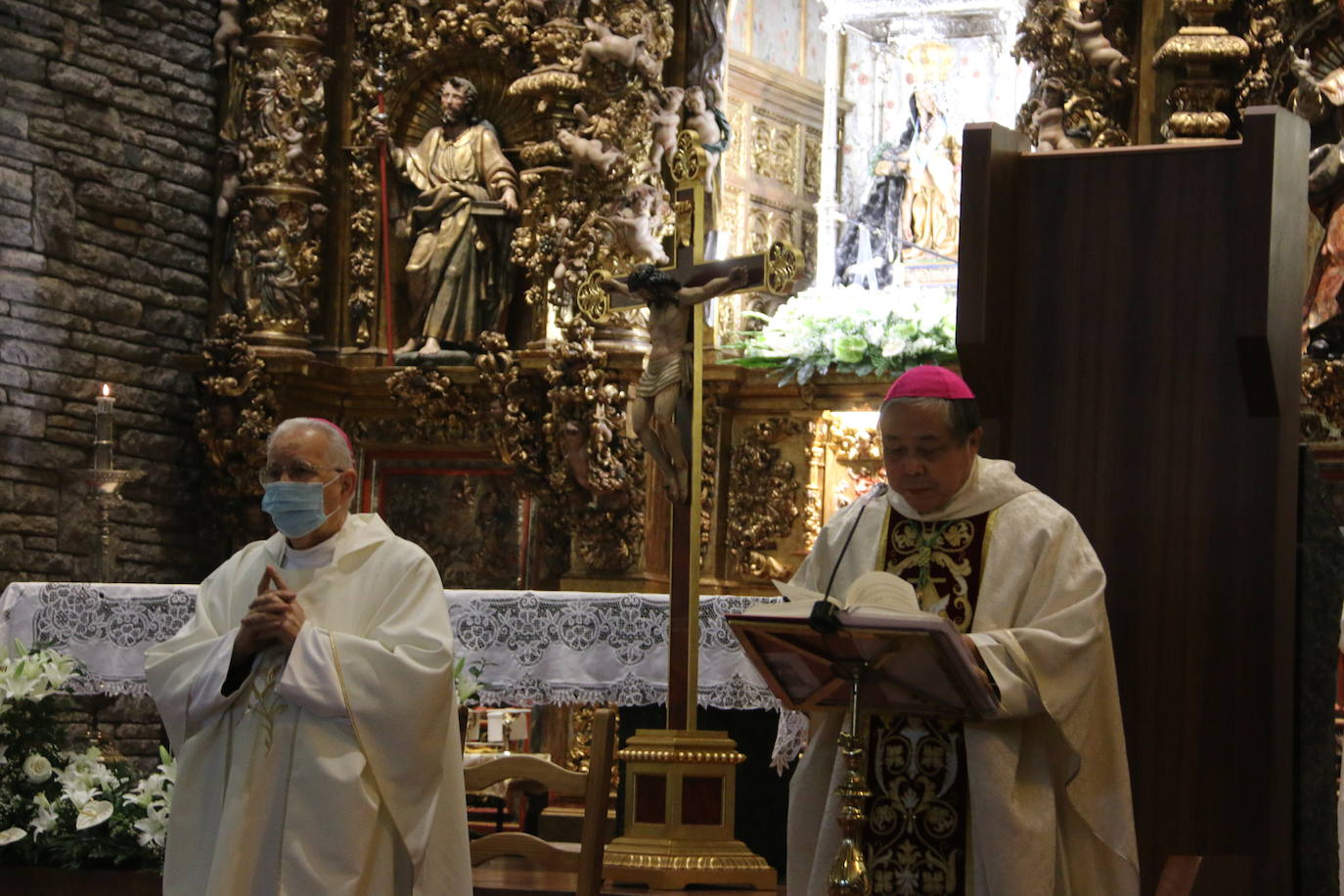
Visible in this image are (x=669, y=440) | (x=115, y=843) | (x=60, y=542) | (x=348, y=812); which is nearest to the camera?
(x=348, y=812)

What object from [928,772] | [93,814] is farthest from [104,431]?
[928,772]

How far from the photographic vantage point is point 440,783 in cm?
438

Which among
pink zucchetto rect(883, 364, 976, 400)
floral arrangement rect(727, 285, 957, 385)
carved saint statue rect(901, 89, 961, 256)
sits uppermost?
carved saint statue rect(901, 89, 961, 256)

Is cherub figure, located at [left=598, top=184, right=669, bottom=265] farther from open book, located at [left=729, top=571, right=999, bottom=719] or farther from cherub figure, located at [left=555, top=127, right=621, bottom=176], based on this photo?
open book, located at [left=729, top=571, right=999, bottom=719]

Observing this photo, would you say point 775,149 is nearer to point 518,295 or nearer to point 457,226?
point 518,295

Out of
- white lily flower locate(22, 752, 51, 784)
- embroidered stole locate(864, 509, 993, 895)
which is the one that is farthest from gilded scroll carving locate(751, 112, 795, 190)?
embroidered stole locate(864, 509, 993, 895)

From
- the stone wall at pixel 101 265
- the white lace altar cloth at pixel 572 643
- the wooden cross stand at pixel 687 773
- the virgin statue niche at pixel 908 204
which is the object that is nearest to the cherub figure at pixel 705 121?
the virgin statue niche at pixel 908 204

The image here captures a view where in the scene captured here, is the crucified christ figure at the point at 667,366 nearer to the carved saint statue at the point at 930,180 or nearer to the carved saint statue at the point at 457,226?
the carved saint statue at the point at 457,226

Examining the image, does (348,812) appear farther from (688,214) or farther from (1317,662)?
(688,214)

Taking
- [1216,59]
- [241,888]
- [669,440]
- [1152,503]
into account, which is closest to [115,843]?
[241,888]

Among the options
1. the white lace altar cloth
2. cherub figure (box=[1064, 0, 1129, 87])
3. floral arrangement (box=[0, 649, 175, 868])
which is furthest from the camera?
cherub figure (box=[1064, 0, 1129, 87])

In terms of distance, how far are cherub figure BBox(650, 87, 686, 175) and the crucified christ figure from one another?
3.89 m

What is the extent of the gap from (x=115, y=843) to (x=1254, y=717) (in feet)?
10.6

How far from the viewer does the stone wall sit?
32.1 ft
